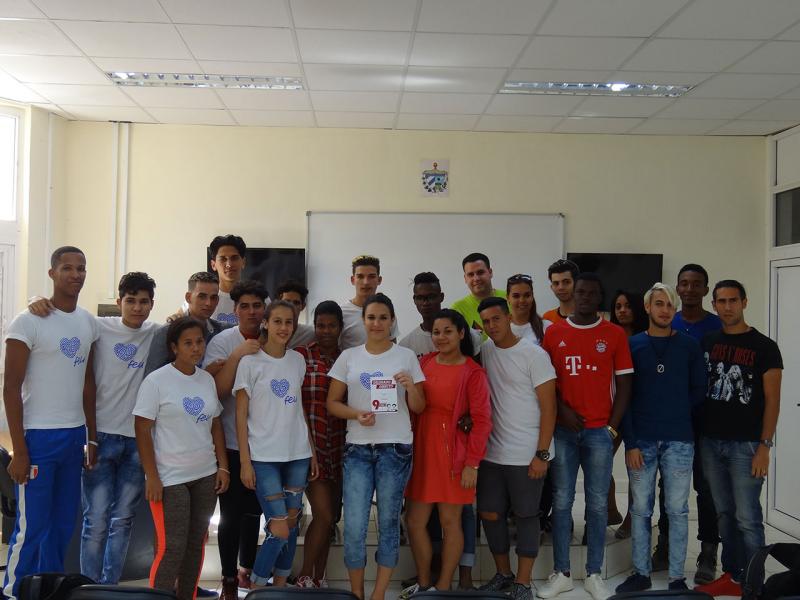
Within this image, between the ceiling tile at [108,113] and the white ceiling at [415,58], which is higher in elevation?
the white ceiling at [415,58]

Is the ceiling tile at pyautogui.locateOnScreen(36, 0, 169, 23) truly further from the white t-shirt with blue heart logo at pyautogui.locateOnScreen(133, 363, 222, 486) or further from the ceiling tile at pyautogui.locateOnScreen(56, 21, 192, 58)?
the white t-shirt with blue heart logo at pyautogui.locateOnScreen(133, 363, 222, 486)

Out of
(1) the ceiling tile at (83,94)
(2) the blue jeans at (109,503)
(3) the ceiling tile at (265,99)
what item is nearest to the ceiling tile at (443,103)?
(3) the ceiling tile at (265,99)

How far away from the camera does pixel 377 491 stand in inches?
117

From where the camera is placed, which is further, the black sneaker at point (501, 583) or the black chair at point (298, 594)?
the black sneaker at point (501, 583)

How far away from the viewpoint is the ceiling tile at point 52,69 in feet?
14.5

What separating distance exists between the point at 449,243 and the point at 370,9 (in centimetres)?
265

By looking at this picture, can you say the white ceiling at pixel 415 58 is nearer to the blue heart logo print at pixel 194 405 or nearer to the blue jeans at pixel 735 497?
the blue heart logo print at pixel 194 405

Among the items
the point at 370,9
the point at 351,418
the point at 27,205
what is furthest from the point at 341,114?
the point at 351,418

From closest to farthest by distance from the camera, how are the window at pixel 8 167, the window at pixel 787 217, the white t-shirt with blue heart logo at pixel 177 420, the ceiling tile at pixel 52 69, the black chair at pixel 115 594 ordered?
1. the black chair at pixel 115 594
2. the white t-shirt with blue heart logo at pixel 177 420
3. the ceiling tile at pixel 52 69
4. the window at pixel 8 167
5. the window at pixel 787 217

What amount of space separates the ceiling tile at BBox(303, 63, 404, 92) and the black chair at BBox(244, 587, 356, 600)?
362 centimetres

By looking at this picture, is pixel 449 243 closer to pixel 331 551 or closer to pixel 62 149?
pixel 331 551

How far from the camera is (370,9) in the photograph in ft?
12.0

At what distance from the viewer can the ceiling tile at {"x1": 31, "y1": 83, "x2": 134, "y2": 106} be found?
4953 millimetres

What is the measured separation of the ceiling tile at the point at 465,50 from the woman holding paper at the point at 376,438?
6.45 feet
